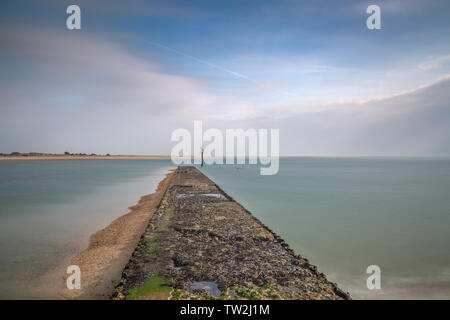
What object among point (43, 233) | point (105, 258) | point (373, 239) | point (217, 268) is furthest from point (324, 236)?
point (43, 233)

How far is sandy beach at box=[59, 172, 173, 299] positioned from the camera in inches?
263

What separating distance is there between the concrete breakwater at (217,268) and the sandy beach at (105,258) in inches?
22.8

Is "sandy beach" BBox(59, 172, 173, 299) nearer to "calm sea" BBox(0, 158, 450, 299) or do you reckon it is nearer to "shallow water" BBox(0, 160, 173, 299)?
"shallow water" BBox(0, 160, 173, 299)

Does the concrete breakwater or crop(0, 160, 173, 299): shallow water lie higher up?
the concrete breakwater

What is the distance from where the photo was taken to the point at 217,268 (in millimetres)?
7246

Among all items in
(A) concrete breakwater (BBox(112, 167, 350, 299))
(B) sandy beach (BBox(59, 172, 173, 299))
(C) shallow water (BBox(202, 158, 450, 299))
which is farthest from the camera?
(C) shallow water (BBox(202, 158, 450, 299))

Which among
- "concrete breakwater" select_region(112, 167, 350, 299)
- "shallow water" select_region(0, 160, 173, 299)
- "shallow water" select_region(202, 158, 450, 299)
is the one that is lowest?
"shallow water" select_region(202, 158, 450, 299)

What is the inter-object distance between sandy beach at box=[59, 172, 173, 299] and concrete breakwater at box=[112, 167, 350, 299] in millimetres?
578

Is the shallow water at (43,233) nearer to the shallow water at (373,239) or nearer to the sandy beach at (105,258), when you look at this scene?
the sandy beach at (105,258)

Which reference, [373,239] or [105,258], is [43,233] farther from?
[373,239]

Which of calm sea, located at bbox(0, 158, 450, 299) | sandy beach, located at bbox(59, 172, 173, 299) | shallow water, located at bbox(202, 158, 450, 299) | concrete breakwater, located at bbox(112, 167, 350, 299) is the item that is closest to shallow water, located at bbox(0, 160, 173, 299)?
calm sea, located at bbox(0, 158, 450, 299)

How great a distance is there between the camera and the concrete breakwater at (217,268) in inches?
237

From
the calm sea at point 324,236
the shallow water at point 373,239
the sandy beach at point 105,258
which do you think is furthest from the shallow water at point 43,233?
the shallow water at point 373,239

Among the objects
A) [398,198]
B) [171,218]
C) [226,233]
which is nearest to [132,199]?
[171,218]
